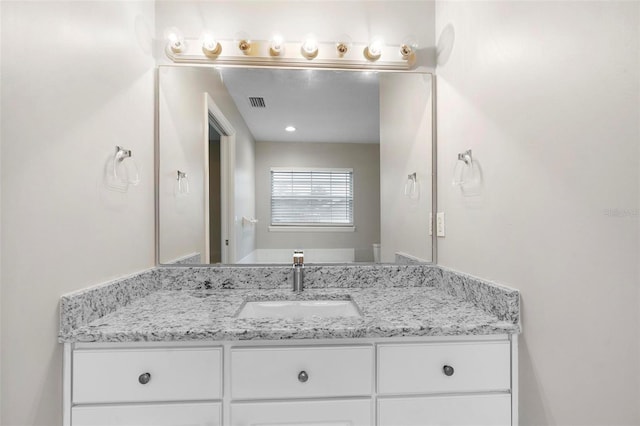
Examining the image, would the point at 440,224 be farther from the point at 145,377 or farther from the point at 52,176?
the point at 52,176

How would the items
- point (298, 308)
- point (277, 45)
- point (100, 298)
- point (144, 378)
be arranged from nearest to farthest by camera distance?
point (144, 378) < point (100, 298) < point (298, 308) < point (277, 45)

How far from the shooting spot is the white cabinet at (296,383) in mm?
965

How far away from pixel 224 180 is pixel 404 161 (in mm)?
931

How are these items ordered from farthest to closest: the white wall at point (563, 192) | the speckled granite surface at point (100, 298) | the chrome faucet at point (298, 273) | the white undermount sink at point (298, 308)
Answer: the chrome faucet at point (298, 273) < the white undermount sink at point (298, 308) < the speckled granite surface at point (100, 298) < the white wall at point (563, 192)

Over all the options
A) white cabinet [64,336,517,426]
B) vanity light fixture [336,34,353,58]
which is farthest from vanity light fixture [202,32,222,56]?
white cabinet [64,336,517,426]

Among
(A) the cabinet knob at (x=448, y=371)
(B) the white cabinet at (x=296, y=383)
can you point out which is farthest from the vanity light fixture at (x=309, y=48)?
(A) the cabinet knob at (x=448, y=371)

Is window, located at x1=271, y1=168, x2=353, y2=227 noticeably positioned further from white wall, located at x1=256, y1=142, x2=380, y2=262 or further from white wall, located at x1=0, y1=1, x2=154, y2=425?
white wall, located at x1=0, y1=1, x2=154, y2=425

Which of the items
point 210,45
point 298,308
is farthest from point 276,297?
point 210,45

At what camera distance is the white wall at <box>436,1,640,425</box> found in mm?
688

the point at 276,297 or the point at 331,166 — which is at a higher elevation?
the point at 331,166

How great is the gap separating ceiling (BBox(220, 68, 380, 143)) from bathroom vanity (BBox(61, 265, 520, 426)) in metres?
0.95

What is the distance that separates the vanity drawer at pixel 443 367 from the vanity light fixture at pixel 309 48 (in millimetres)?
1334

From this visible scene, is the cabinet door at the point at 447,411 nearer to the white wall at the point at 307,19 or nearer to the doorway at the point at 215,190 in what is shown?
the doorway at the point at 215,190

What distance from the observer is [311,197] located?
166 centimetres
